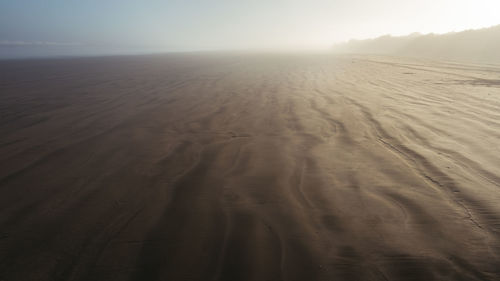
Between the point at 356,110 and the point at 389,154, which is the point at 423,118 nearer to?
the point at 356,110

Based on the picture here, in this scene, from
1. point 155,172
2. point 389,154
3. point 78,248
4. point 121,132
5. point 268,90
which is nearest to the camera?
point 78,248

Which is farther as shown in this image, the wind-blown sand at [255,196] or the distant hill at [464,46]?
the distant hill at [464,46]

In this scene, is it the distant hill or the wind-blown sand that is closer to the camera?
the wind-blown sand

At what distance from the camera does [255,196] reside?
2176 mm

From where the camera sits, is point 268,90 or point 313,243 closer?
point 313,243

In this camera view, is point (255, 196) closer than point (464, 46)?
Yes

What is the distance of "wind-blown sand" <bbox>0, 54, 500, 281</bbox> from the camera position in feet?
4.95

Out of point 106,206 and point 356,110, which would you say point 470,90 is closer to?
point 356,110

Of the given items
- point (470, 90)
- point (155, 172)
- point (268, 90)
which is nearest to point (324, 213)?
point (155, 172)

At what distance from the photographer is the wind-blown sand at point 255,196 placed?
1508 millimetres

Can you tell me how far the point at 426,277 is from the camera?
1397 mm

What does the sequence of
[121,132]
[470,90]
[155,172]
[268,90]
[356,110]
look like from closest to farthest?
[155,172] → [121,132] → [356,110] → [470,90] → [268,90]

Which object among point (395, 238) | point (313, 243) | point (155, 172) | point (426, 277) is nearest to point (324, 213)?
point (313, 243)

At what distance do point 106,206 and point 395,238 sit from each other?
2.20m
